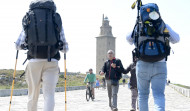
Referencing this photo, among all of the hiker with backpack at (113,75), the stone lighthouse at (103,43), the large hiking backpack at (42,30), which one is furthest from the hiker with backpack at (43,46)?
the stone lighthouse at (103,43)

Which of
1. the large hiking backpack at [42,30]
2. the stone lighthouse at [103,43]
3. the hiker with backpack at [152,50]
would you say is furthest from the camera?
the stone lighthouse at [103,43]

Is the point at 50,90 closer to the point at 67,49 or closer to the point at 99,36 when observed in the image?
the point at 67,49

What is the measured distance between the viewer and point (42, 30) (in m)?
5.21

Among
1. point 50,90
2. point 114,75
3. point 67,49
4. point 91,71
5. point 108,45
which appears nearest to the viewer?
point 50,90

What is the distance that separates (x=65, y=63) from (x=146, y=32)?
198cm

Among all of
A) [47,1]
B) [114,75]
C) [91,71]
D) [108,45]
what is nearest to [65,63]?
[47,1]

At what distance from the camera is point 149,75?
16.1 feet

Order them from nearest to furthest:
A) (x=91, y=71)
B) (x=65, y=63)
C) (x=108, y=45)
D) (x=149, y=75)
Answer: (x=149, y=75), (x=65, y=63), (x=91, y=71), (x=108, y=45)

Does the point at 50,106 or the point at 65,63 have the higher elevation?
the point at 65,63

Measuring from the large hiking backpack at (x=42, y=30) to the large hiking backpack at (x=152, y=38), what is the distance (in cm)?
146

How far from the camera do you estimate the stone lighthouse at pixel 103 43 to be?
124 meters

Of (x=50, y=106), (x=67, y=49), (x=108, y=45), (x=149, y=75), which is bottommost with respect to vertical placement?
(x=50, y=106)

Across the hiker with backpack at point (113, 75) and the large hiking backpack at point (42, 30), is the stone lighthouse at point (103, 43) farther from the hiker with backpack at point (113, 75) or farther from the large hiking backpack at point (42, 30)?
the large hiking backpack at point (42, 30)

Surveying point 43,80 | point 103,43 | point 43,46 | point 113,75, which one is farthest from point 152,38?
point 103,43
